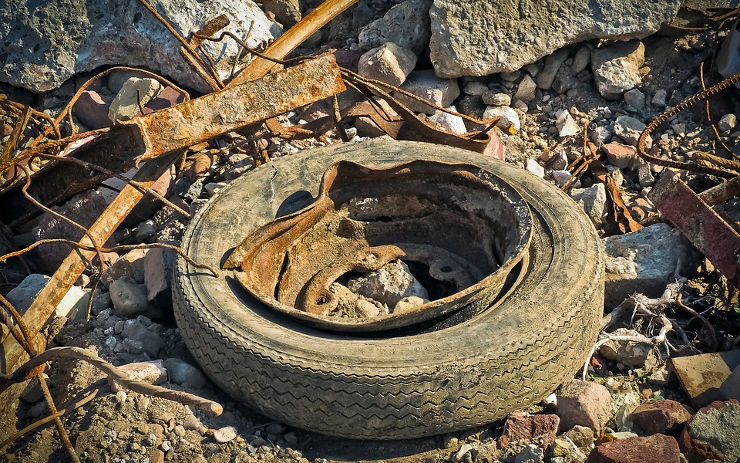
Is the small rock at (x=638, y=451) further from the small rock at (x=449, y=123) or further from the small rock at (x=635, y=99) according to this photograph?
the small rock at (x=635, y=99)

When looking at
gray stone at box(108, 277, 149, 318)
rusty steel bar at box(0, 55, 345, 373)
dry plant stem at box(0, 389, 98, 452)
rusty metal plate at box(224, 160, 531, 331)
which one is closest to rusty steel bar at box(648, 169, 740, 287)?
rusty metal plate at box(224, 160, 531, 331)

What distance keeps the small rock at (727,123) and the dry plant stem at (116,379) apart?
4629 mm

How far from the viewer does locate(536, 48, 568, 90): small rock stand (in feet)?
19.8

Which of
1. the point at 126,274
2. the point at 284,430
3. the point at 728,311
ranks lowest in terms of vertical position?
the point at 728,311

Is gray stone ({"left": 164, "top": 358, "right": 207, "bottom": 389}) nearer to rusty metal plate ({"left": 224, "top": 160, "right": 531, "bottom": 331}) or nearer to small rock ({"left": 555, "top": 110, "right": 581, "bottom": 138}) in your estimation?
rusty metal plate ({"left": 224, "top": 160, "right": 531, "bottom": 331})

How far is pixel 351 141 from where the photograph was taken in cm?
509

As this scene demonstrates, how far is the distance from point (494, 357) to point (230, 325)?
4.33 ft

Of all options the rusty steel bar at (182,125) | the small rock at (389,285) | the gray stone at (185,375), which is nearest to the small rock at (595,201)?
the small rock at (389,285)

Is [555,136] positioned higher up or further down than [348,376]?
further down

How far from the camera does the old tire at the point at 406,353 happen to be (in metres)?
3.20

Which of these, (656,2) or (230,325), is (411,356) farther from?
(656,2)

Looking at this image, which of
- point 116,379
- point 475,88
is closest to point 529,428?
point 116,379

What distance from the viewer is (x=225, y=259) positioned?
3945mm

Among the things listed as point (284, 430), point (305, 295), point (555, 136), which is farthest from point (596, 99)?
point (284, 430)
